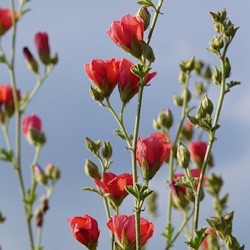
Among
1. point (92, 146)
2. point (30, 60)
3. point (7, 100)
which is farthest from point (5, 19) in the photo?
point (92, 146)

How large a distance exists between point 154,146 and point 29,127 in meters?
1.74

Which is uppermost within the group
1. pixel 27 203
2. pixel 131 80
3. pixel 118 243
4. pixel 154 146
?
pixel 131 80

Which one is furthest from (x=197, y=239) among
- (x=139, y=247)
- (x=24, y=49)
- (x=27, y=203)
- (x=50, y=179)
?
(x=24, y=49)

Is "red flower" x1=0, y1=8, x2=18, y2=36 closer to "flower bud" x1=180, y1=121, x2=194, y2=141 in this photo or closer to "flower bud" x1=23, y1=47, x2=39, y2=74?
"flower bud" x1=23, y1=47, x2=39, y2=74

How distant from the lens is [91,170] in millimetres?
1463

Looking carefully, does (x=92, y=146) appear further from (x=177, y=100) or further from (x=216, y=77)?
(x=177, y=100)

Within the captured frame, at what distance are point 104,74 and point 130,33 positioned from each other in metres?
0.11

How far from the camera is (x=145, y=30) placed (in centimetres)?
138

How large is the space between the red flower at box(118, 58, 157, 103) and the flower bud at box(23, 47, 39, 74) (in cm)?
172

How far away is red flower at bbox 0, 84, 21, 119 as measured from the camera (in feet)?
9.46

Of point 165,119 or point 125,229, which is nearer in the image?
point 125,229

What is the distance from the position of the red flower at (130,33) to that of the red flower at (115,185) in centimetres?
26

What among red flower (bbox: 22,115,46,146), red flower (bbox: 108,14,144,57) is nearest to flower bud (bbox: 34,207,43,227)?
red flower (bbox: 22,115,46,146)

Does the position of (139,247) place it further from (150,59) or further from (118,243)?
(150,59)
